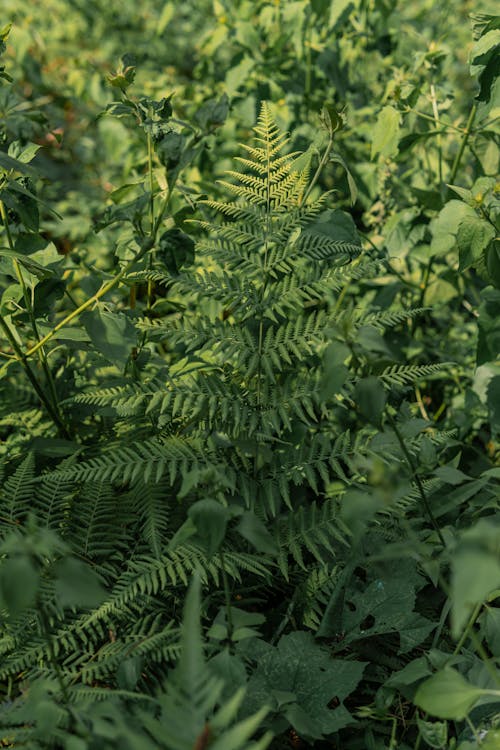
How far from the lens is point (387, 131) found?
206cm

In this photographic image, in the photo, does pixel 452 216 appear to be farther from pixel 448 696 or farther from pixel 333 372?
pixel 448 696

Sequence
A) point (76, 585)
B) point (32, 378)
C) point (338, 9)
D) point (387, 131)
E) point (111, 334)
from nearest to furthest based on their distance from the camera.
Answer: point (76, 585)
point (111, 334)
point (32, 378)
point (387, 131)
point (338, 9)

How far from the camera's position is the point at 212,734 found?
3.07ft

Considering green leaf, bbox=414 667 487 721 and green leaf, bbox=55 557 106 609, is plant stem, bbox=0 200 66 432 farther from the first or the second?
green leaf, bbox=414 667 487 721

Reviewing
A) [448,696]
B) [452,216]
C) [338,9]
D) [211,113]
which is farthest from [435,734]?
[338,9]

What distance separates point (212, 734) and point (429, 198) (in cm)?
178

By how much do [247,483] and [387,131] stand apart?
114cm

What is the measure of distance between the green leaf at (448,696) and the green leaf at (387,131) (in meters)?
1.48

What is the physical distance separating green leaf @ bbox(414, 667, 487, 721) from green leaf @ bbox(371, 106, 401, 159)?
4.85 feet

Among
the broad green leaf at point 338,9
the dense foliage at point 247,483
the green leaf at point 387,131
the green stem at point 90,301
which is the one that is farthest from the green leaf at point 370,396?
the broad green leaf at point 338,9

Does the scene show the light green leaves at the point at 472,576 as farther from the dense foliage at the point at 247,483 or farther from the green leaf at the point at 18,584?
the green leaf at the point at 18,584

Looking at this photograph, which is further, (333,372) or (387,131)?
(387,131)

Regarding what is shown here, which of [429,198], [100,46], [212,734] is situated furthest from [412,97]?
[100,46]

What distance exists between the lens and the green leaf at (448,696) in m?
1.08
